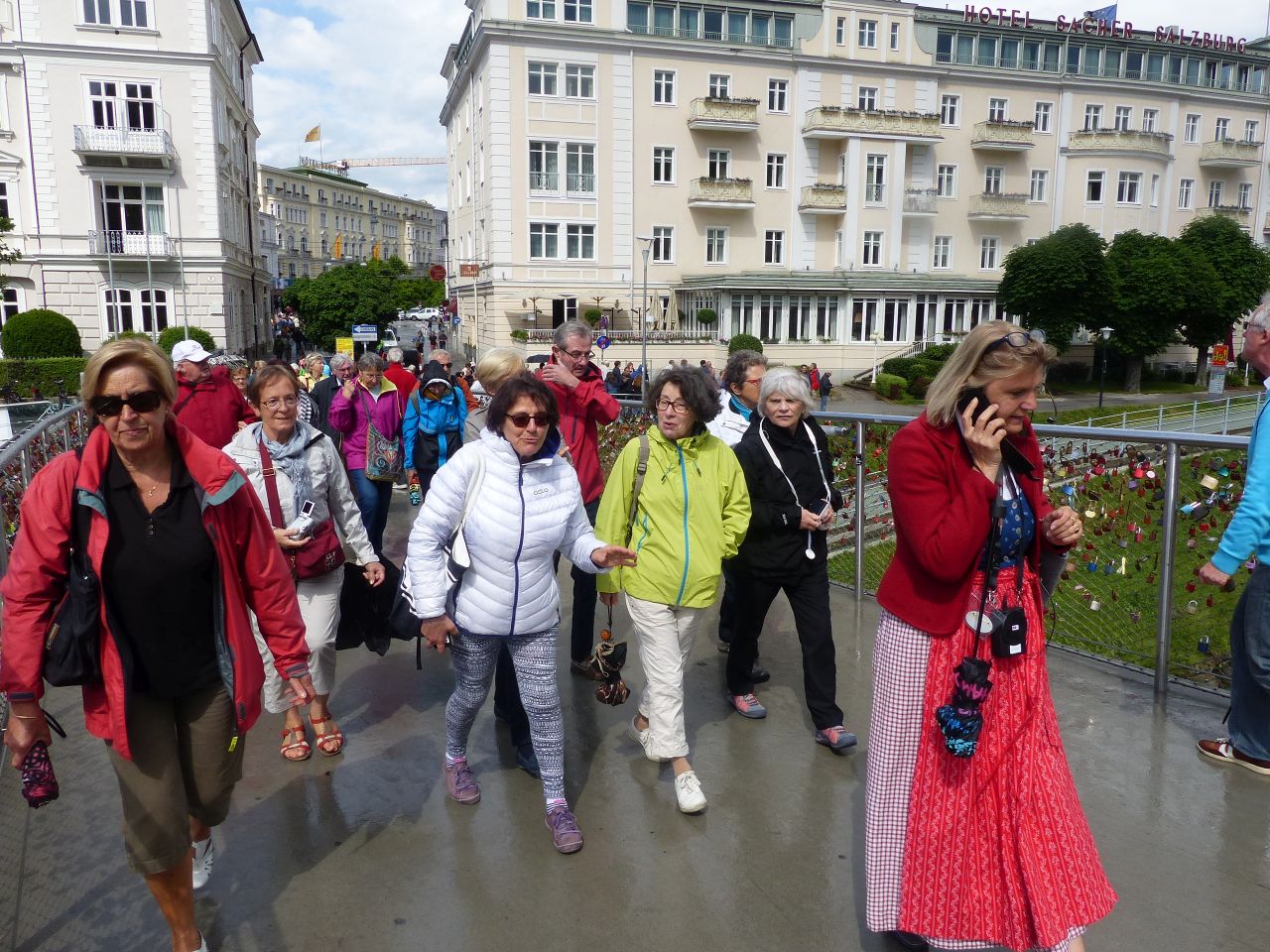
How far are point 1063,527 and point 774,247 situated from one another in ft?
149

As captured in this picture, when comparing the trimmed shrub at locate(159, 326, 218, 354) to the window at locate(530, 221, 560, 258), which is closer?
the trimmed shrub at locate(159, 326, 218, 354)

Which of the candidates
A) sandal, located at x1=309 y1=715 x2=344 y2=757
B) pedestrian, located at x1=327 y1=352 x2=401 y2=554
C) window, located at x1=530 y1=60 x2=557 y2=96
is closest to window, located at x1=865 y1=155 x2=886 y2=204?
window, located at x1=530 y1=60 x2=557 y2=96

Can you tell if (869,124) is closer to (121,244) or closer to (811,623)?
(121,244)

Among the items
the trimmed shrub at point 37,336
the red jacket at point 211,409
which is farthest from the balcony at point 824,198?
the red jacket at point 211,409

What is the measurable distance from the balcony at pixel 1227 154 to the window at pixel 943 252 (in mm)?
17362

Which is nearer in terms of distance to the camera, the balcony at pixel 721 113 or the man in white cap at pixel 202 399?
the man in white cap at pixel 202 399

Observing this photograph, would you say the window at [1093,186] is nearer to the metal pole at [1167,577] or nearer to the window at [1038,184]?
the window at [1038,184]

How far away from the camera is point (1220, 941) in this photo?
2992 millimetres

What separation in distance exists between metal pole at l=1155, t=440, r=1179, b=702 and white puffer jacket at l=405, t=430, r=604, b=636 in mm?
3218

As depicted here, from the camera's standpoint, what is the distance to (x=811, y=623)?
14.9 ft

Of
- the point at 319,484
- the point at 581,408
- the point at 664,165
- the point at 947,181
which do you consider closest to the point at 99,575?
the point at 319,484

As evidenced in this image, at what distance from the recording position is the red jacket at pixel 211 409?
645 centimetres

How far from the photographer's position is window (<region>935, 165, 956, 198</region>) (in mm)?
47844

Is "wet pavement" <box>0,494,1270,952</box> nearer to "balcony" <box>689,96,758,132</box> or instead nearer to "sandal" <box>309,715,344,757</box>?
"sandal" <box>309,715,344,757</box>
